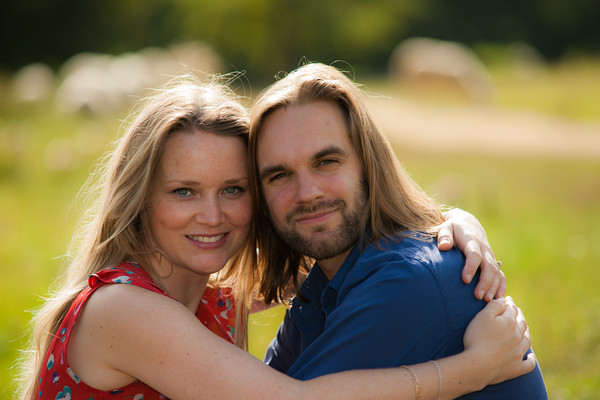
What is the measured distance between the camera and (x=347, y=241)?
312cm

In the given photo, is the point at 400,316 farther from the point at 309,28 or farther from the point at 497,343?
the point at 309,28

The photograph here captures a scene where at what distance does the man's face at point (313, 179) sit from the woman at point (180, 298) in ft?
0.59

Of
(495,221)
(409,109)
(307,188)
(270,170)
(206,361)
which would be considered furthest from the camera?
(409,109)

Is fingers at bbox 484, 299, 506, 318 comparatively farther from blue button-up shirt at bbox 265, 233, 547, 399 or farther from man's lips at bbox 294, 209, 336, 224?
man's lips at bbox 294, 209, 336, 224

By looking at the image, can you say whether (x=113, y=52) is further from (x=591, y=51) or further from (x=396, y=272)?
(x=396, y=272)

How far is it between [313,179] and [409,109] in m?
17.5

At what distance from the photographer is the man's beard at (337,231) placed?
3113 millimetres

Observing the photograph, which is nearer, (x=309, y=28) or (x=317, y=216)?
(x=317, y=216)

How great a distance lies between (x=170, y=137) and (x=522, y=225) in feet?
22.7

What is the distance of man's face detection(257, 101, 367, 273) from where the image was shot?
312 cm

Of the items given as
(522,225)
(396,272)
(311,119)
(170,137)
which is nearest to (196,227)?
(170,137)

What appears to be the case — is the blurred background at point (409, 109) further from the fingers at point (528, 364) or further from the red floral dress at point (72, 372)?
the red floral dress at point (72, 372)

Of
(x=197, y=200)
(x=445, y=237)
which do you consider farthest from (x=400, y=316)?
(x=197, y=200)

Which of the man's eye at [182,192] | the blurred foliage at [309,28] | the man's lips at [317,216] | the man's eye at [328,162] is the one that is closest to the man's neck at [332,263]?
the man's lips at [317,216]
